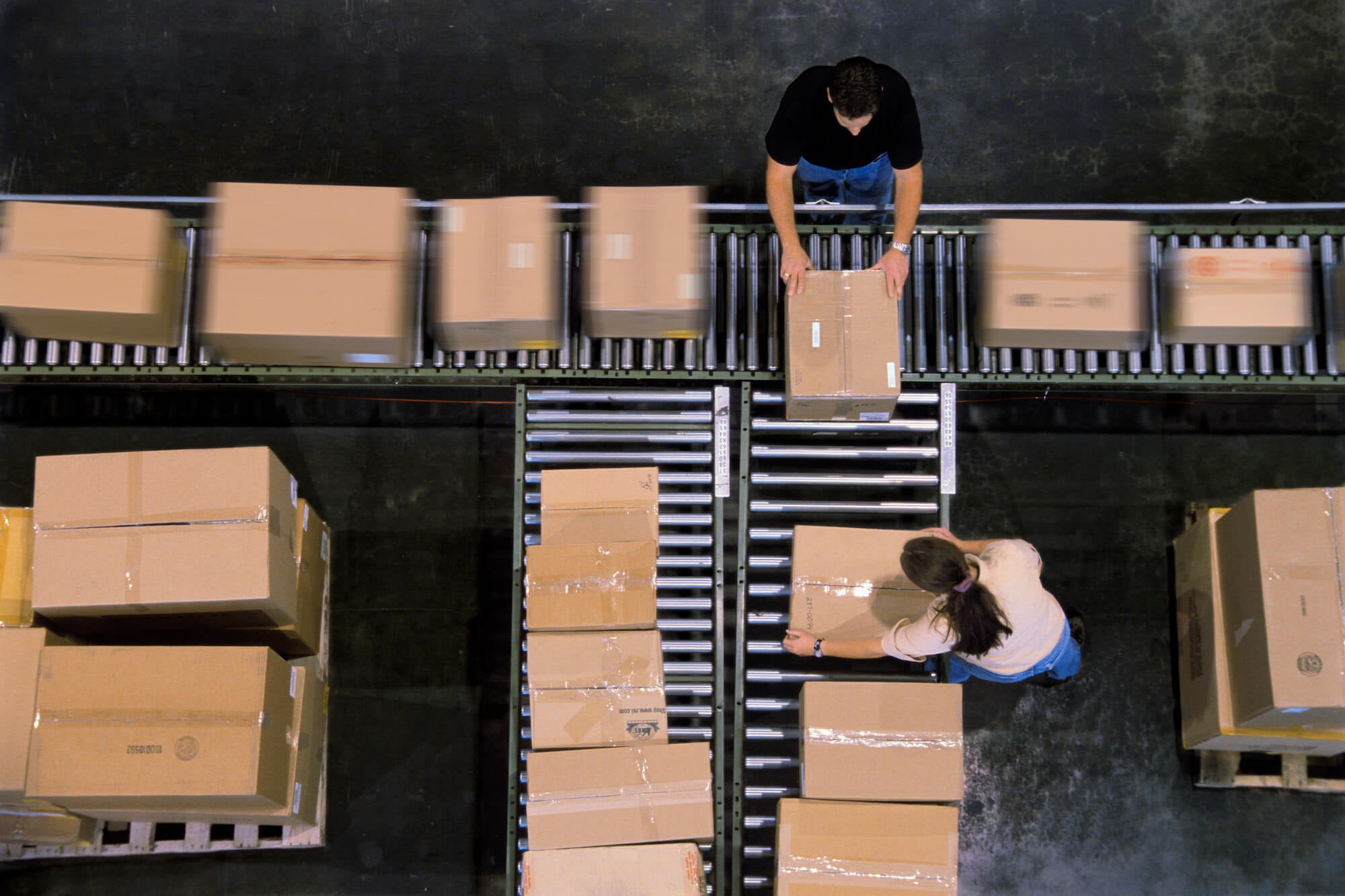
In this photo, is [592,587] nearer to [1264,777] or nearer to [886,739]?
[886,739]

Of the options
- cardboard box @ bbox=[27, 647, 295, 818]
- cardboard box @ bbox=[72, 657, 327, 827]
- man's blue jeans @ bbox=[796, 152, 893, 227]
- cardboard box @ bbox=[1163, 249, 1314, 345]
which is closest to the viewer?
cardboard box @ bbox=[27, 647, 295, 818]

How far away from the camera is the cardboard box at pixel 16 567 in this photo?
15.7 ft

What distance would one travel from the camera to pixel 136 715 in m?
4.26

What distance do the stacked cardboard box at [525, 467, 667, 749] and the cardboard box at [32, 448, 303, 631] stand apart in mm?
1253

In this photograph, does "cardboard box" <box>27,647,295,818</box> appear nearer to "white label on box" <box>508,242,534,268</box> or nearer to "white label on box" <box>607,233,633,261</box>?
"white label on box" <box>508,242,534,268</box>

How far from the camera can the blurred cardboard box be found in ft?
14.4

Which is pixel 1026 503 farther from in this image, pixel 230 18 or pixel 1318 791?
pixel 230 18

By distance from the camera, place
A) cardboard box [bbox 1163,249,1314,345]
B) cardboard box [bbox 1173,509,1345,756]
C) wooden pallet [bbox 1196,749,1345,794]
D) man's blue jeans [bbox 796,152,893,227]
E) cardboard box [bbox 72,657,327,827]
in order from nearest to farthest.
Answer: cardboard box [bbox 1163,249,1314,345], cardboard box [bbox 72,657,327,827], cardboard box [bbox 1173,509,1345,756], man's blue jeans [bbox 796,152,893,227], wooden pallet [bbox 1196,749,1345,794]

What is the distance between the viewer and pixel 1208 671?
4.81m

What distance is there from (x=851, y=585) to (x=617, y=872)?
1.69 metres

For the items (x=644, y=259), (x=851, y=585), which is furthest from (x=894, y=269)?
(x=851, y=585)

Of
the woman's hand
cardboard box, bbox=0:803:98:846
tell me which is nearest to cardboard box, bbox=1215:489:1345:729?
the woman's hand

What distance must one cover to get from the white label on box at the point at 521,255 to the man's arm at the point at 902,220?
159 centimetres

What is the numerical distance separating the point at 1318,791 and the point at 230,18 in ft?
25.2
